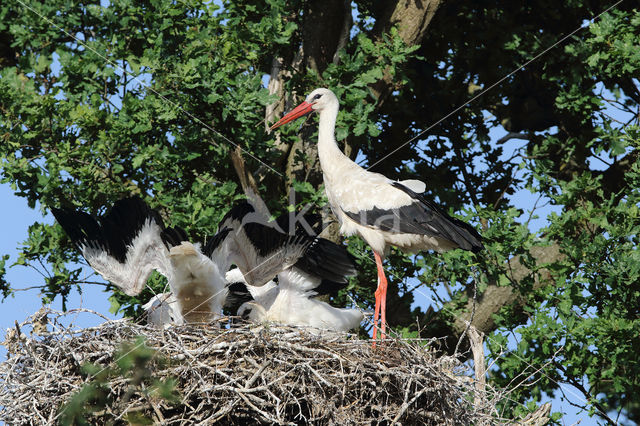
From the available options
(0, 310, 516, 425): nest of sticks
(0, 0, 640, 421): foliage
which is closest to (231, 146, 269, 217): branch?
(0, 0, 640, 421): foliage

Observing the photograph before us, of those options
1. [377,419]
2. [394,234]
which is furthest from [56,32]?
[377,419]

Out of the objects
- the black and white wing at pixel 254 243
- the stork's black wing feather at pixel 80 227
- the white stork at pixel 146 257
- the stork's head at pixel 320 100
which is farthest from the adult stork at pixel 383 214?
the stork's black wing feather at pixel 80 227

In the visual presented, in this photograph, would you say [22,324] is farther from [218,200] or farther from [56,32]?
[56,32]

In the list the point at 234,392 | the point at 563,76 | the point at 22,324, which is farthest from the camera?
the point at 563,76

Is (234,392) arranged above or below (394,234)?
below

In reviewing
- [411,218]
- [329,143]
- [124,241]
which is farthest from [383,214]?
[124,241]

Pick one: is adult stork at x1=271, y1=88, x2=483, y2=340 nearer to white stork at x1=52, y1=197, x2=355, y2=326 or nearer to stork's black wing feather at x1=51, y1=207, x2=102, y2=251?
white stork at x1=52, y1=197, x2=355, y2=326

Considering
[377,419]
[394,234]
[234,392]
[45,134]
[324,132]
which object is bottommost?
[377,419]

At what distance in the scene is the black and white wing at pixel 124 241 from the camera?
24.5 feet

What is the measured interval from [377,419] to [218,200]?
129 inches

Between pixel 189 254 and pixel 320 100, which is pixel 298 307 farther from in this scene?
pixel 320 100

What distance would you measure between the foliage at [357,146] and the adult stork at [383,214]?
922 mm

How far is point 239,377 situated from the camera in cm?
589

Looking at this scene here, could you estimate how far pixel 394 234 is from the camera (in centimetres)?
749
